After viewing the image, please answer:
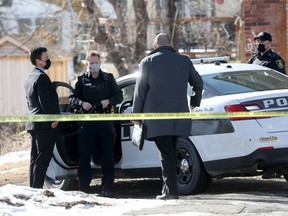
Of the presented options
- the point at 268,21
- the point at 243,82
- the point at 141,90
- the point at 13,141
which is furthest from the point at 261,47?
the point at 13,141

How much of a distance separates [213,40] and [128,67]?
8.32 metres

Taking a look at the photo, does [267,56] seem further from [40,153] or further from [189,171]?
[40,153]

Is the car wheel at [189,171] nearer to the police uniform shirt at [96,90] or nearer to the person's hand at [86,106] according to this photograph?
the police uniform shirt at [96,90]

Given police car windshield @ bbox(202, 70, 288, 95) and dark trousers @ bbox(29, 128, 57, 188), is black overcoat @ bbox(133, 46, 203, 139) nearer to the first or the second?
police car windshield @ bbox(202, 70, 288, 95)

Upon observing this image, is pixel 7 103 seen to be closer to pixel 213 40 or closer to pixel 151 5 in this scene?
pixel 213 40

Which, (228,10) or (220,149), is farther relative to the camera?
(228,10)

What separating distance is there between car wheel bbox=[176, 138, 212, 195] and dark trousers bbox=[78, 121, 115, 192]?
810 mm

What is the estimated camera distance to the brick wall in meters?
15.4

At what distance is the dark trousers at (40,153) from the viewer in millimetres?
10070

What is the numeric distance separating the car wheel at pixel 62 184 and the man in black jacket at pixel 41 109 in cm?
109

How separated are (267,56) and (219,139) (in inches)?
105

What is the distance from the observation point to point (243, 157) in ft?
30.9

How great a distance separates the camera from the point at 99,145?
10.4 m

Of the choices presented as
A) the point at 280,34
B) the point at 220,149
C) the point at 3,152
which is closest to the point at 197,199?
the point at 220,149
